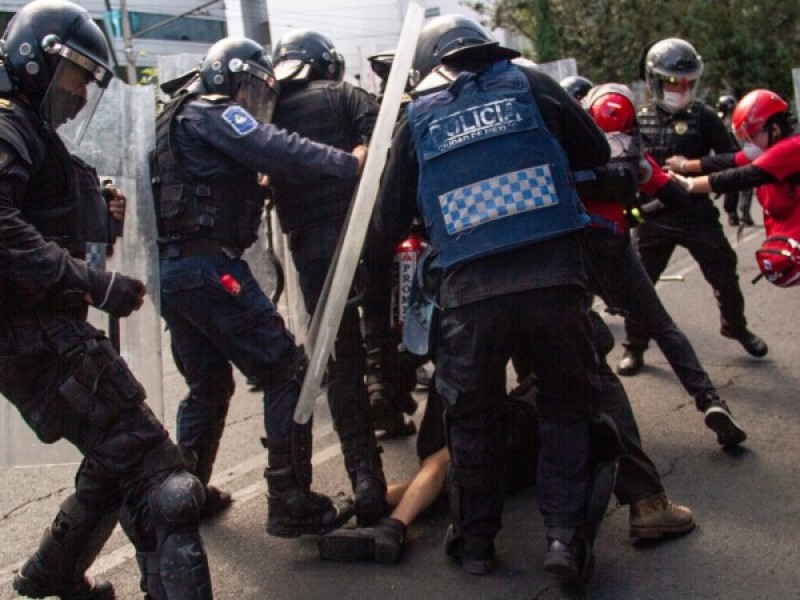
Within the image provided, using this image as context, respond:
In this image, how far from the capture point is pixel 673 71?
5.52m

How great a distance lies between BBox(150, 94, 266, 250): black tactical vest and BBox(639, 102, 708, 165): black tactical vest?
2856 mm

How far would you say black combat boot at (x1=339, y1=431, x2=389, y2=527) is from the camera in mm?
3844

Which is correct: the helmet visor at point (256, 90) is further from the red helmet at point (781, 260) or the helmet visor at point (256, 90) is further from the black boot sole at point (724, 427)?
the red helmet at point (781, 260)

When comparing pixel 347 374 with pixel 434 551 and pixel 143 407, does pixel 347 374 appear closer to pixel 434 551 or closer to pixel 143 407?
pixel 434 551

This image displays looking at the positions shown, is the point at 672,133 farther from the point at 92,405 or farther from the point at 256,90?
the point at 92,405

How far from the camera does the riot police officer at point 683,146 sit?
5547 mm

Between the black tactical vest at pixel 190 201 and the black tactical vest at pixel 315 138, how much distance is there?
33cm

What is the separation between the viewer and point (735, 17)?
24281mm

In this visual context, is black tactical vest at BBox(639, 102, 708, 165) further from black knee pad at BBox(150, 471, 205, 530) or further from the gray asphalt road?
black knee pad at BBox(150, 471, 205, 530)

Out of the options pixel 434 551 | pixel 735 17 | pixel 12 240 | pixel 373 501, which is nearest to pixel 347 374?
pixel 373 501

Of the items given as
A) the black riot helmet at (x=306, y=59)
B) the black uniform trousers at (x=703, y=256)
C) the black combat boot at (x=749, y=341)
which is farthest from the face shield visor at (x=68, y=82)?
the black combat boot at (x=749, y=341)

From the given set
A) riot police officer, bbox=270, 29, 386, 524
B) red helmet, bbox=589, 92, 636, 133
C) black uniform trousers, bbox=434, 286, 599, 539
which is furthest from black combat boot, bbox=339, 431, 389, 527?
red helmet, bbox=589, 92, 636, 133

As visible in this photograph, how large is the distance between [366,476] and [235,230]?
1.13 m

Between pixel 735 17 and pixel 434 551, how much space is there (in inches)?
930
